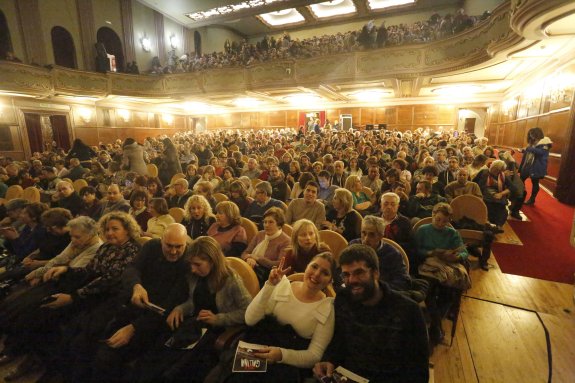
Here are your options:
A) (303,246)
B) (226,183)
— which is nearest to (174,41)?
(226,183)

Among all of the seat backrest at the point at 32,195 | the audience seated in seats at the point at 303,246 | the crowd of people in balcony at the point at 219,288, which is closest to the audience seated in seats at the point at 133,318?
the crowd of people in balcony at the point at 219,288

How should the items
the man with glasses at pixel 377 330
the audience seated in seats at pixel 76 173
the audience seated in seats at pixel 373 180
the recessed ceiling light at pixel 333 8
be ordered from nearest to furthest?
the man with glasses at pixel 377 330, the audience seated in seats at pixel 373 180, the audience seated in seats at pixel 76 173, the recessed ceiling light at pixel 333 8

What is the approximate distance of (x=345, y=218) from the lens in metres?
2.74

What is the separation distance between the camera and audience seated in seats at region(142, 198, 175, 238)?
9.49 ft

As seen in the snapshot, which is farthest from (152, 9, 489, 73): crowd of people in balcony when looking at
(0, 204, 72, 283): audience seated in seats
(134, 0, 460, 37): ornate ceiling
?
(0, 204, 72, 283): audience seated in seats

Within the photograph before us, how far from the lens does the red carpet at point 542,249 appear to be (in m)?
3.05

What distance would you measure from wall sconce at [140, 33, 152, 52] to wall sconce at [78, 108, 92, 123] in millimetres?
4263

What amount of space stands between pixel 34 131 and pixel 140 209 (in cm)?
1224

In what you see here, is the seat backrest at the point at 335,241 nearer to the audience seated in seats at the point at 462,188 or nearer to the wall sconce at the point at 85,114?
the audience seated in seats at the point at 462,188

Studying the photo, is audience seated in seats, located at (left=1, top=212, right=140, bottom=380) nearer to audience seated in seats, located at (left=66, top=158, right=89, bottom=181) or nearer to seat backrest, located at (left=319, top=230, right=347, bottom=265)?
seat backrest, located at (left=319, top=230, right=347, bottom=265)

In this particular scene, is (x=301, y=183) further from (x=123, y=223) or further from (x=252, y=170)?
(x=123, y=223)

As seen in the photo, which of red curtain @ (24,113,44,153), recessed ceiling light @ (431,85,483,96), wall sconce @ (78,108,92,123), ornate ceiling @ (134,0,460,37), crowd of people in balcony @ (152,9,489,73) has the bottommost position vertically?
red curtain @ (24,113,44,153)

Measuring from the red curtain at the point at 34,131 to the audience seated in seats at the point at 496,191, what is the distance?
15.1 m

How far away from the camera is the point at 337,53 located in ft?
33.3
